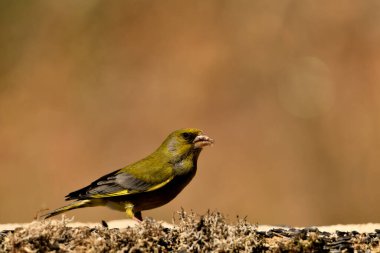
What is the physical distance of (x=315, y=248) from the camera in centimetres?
739

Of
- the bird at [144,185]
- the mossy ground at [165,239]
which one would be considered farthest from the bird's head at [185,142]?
the mossy ground at [165,239]

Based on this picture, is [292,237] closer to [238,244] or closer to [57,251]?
[238,244]

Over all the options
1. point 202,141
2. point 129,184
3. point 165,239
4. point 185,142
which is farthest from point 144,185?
point 165,239

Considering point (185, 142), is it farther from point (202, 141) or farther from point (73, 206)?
point (73, 206)

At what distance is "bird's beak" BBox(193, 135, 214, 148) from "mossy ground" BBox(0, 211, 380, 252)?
1.66m

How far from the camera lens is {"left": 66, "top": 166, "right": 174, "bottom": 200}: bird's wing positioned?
8773 millimetres

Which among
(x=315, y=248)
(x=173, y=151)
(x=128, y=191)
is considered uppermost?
(x=173, y=151)

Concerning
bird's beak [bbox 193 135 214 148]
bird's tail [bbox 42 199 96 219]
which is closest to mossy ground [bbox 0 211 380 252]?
bird's tail [bbox 42 199 96 219]

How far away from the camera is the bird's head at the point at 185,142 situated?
920 cm

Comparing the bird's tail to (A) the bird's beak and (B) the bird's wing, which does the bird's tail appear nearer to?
(B) the bird's wing

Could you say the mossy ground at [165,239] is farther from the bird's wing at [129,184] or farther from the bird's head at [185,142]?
the bird's head at [185,142]

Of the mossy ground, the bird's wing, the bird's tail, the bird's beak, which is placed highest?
the bird's beak

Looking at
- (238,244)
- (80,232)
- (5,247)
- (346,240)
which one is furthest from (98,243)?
(346,240)

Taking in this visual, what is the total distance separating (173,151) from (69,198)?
1.48 meters
